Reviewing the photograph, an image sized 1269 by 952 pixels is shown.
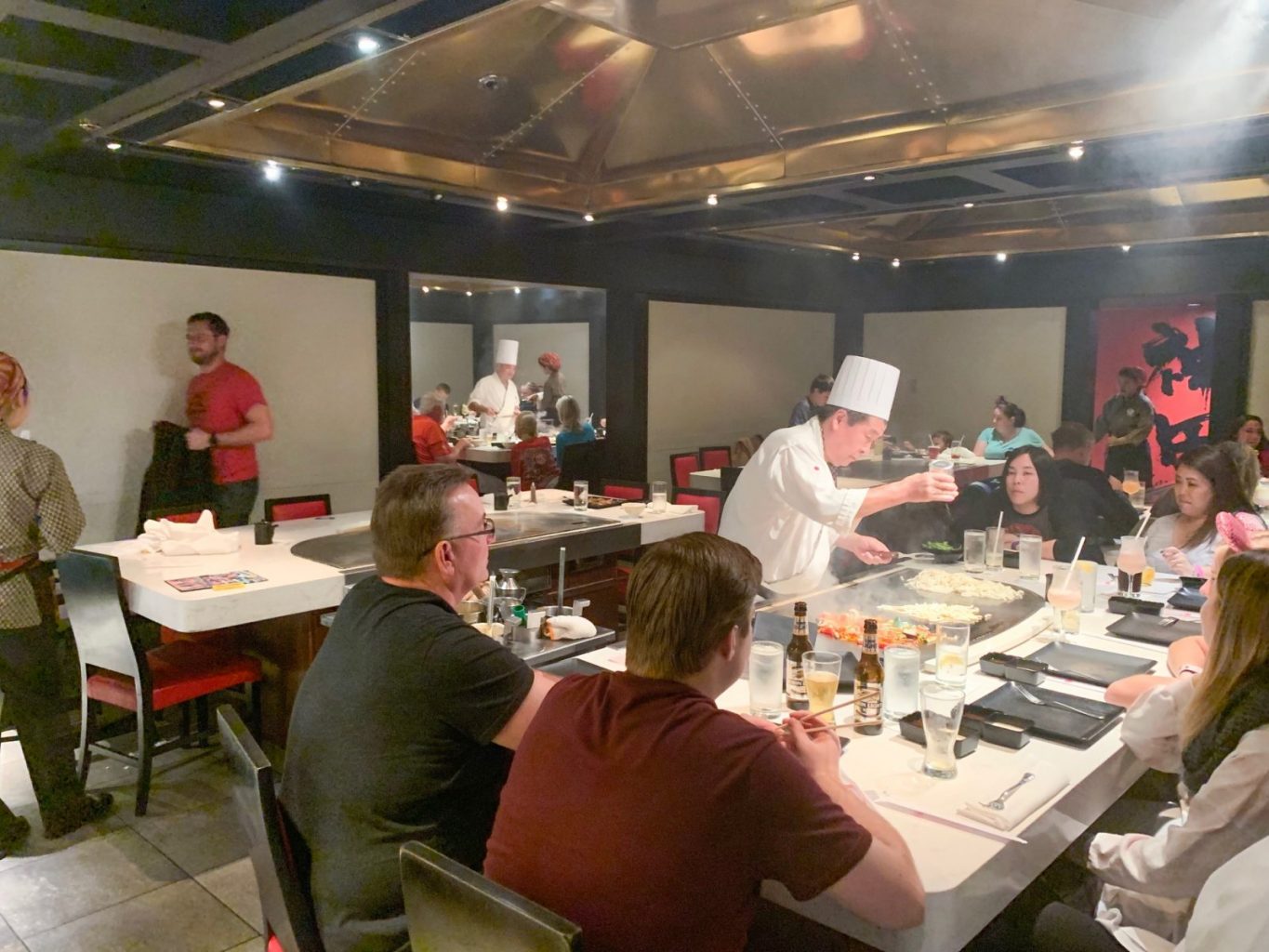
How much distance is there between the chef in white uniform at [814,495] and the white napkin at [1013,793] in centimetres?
155

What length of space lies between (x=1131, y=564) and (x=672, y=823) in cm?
227

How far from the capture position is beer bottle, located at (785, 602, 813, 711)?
200cm

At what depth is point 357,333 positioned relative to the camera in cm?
585

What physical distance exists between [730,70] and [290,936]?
3.10 m

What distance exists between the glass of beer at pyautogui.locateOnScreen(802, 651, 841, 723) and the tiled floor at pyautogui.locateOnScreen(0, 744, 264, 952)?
1.68m

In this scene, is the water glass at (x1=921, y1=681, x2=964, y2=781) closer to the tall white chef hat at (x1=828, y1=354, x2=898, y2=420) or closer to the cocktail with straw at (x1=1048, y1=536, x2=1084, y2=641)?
the cocktail with straw at (x1=1048, y1=536, x2=1084, y2=641)

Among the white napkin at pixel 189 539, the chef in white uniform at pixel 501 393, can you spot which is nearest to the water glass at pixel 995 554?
the white napkin at pixel 189 539

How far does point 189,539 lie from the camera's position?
11.3ft

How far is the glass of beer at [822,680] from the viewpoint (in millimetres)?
1913

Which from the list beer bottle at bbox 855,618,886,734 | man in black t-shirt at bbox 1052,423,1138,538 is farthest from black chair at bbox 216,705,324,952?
man in black t-shirt at bbox 1052,423,1138,538

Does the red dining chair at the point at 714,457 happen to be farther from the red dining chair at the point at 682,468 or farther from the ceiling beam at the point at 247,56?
the ceiling beam at the point at 247,56

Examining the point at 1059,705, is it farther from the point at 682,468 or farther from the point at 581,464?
the point at 581,464

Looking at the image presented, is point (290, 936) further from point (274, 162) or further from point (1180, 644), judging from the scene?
point (274, 162)

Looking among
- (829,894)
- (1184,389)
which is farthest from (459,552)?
(1184,389)
